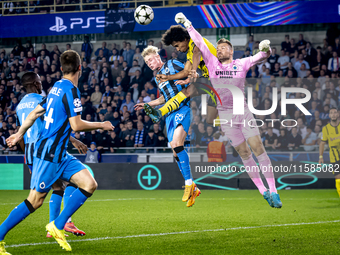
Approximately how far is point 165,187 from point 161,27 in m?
6.84

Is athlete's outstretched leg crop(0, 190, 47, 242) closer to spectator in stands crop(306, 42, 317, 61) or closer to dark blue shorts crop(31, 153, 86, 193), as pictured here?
dark blue shorts crop(31, 153, 86, 193)

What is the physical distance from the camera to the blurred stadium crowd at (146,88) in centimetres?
1282

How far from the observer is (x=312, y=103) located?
13047mm

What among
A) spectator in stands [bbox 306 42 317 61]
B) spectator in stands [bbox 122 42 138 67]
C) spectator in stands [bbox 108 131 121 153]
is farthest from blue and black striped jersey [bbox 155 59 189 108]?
spectator in stands [bbox 122 42 138 67]

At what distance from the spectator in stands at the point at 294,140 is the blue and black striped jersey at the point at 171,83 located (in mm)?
6597

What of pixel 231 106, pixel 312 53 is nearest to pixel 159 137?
pixel 312 53

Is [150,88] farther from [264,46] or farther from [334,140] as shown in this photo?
[264,46]

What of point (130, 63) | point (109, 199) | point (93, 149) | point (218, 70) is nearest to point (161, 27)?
point (130, 63)

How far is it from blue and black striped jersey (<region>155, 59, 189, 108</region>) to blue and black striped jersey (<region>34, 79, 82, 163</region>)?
1.76m

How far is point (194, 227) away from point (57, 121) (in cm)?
309

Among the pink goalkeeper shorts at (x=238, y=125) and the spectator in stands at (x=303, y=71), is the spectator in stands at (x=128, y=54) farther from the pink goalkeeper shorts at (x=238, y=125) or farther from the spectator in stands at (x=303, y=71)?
the pink goalkeeper shorts at (x=238, y=125)

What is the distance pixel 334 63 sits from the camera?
14578mm

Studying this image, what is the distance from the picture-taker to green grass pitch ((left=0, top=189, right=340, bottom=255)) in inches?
205

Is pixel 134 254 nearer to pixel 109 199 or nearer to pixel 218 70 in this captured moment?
pixel 218 70
